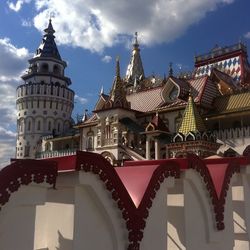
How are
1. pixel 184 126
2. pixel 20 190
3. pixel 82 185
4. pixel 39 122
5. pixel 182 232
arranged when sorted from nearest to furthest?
1. pixel 20 190
2. pixel 82 185
3. pixel 182 232
4. pixel 184 126
5. pixel 39 122

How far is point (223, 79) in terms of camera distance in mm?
29219

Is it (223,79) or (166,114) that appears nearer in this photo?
(166,114)

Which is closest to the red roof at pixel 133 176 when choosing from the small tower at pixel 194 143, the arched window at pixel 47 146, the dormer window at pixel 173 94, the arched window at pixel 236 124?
the small tower at pixel 194 143

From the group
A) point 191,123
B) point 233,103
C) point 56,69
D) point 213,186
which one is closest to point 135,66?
point 56,69

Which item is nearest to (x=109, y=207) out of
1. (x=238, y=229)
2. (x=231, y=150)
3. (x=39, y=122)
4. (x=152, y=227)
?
(x=152, y=227)

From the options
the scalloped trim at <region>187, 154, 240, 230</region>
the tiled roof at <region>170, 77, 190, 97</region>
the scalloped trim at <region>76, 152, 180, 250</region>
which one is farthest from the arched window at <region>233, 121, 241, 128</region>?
the scalloped trim at <region>76, 152, 180, 250</region>

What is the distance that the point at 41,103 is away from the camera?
46.4 metres

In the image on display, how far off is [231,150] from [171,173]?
54.2ft

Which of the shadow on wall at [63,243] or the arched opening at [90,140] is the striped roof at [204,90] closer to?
the arched opening at [90,140]

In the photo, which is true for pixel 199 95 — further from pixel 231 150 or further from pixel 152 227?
pixel 152 227

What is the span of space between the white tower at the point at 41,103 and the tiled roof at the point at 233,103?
23968 millimetres

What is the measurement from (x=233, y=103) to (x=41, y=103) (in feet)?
92.8

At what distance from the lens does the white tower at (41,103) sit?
45594mm

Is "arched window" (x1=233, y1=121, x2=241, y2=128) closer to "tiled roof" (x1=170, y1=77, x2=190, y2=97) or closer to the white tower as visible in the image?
"tiled roof" (x1=170, y1=77, x2=190, y2=97)
